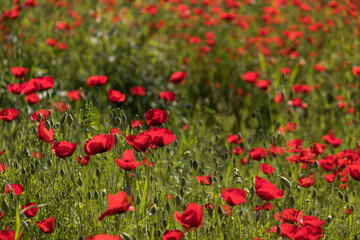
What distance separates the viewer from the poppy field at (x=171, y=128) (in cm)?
183

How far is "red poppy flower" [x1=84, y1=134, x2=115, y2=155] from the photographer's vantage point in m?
1.69

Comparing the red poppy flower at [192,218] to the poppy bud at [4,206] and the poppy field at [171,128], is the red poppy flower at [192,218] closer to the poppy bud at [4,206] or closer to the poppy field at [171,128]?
the poppy field at [171,128]

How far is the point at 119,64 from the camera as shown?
176 inches

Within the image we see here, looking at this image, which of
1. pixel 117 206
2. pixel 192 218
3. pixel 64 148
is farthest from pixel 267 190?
pixel 64 148

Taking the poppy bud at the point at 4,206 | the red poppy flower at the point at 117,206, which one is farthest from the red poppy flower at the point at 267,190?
the poppy bud at the point at 4,206

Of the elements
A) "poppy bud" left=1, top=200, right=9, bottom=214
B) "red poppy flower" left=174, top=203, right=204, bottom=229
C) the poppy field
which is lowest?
the poppy field

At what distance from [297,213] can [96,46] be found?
11.1ft

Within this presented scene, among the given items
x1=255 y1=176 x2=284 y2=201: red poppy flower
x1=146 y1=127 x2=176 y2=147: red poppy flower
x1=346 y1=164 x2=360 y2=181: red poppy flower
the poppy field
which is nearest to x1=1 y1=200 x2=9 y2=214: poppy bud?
the poppy field

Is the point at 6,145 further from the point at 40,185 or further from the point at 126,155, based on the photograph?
the point at 126,155

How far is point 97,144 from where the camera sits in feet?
5.55

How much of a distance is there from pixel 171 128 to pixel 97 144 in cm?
144

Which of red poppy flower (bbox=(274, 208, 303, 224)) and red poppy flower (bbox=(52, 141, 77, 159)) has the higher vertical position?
red poppy flower (bbox=(52, 141, 77, 159))

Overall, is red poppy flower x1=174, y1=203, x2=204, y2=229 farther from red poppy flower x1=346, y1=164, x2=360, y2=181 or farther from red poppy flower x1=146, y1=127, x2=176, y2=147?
red poppy flower x1=346, y1=164, x2=360, y2=181

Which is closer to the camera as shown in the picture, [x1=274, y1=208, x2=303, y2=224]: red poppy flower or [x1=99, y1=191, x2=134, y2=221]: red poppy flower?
[x1=99, y1=191, x2=134, y2=221]: red poppy flower
